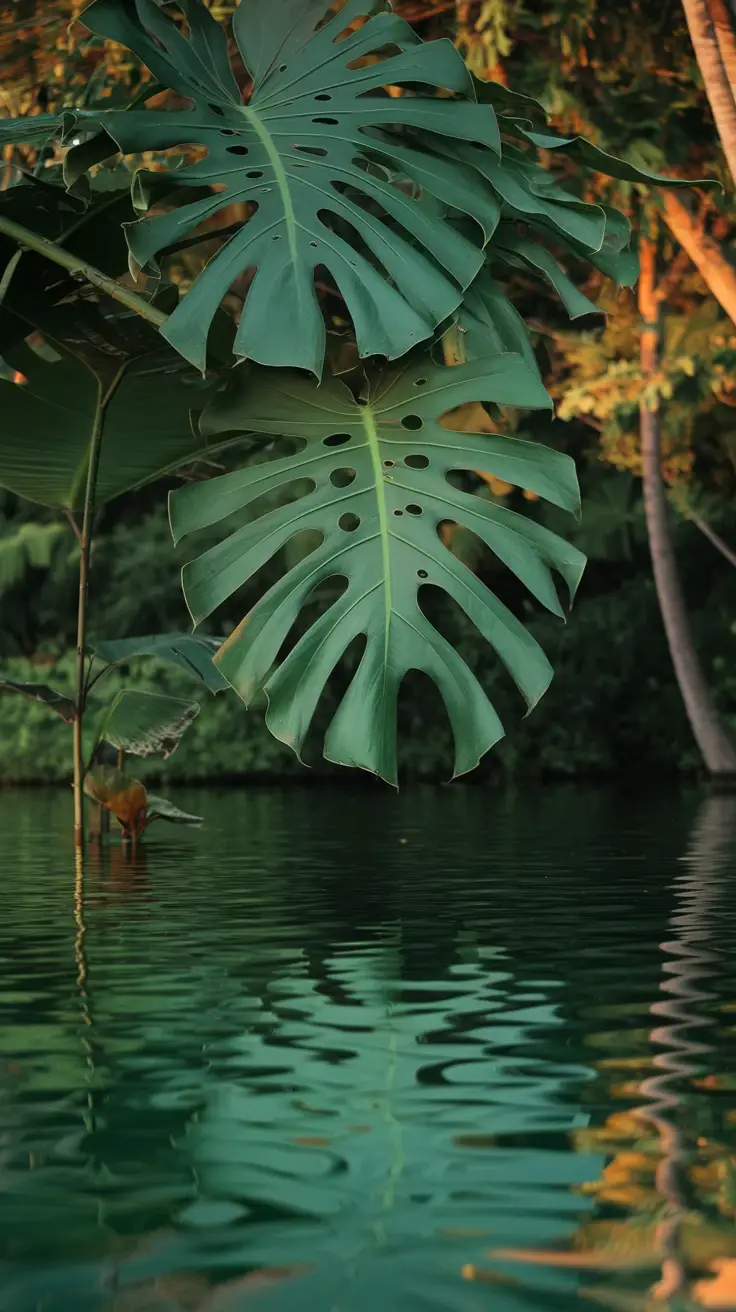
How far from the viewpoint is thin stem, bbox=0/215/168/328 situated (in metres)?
7.26

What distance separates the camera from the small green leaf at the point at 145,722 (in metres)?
10.6

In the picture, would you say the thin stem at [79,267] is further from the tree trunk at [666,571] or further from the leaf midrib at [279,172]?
the tree trunk at [666,571]

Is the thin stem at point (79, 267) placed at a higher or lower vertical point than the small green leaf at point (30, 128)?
lower

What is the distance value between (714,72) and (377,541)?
25.0 feet

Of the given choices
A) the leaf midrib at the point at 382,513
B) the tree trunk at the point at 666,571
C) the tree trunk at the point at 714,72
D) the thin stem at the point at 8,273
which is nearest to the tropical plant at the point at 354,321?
the leaf midrib at the point at 382,513

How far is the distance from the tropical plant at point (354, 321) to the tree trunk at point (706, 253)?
828 cm

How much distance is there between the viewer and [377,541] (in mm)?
6469

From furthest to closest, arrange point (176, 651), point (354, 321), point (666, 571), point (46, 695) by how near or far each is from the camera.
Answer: point (666, 571)
point (176, 651)
point (46, 695)
point (354, 321)

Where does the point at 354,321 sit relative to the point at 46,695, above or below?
above

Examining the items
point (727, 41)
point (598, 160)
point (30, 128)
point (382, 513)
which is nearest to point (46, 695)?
point (30, 128)

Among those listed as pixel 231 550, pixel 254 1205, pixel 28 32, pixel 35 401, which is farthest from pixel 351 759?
pixel 28 32

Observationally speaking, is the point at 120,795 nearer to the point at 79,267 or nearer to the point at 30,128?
the point at 79,267

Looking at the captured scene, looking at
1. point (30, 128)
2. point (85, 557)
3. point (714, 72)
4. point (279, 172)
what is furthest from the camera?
point (714, 72)

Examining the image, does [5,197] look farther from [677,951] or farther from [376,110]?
[677,951]
